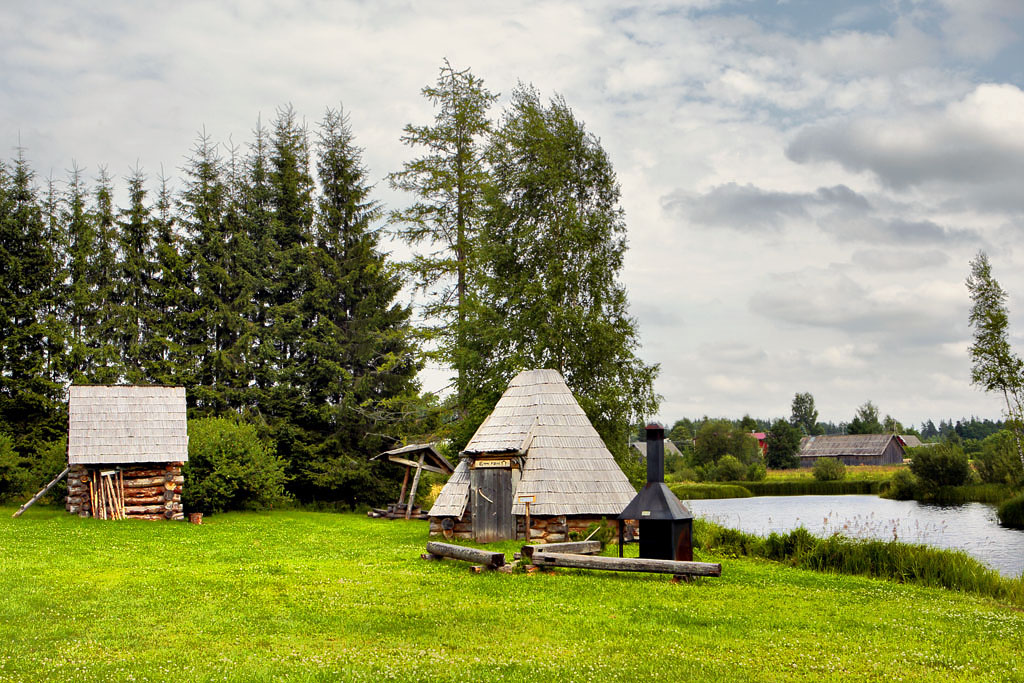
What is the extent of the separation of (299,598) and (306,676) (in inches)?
188

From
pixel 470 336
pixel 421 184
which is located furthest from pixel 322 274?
pixel 470 336

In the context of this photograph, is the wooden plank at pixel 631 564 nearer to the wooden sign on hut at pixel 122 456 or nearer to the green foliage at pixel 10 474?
the wooden sign on hut at pixel 122 456

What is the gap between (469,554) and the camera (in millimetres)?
16672

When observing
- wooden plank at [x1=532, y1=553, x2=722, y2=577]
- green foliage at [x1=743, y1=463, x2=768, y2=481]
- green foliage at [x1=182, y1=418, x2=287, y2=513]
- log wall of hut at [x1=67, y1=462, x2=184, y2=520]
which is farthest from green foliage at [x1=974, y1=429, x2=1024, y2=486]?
log wall of hut at [x1=67, y1=462, x2=184, y2=520]

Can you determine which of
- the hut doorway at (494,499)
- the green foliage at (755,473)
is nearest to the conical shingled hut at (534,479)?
the hut doorway at (494,499)

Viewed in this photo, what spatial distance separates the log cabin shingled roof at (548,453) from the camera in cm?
2163

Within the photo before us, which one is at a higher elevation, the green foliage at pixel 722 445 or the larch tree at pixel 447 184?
the larch tree at pixel 447 184

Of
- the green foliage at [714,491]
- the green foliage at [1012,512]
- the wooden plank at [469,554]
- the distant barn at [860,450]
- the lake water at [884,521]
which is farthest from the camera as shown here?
A: the distant barn at [860,450]

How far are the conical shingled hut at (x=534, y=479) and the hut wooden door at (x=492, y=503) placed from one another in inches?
1.1

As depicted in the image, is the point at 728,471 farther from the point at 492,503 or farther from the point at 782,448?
the point at 492,503

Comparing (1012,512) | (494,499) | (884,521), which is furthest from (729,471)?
(494,499)

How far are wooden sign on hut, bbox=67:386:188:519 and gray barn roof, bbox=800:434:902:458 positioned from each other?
234ft

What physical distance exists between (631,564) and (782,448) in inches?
2682

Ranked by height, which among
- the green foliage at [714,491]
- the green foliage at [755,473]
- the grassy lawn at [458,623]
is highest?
the grassy lawn at [458,623]
